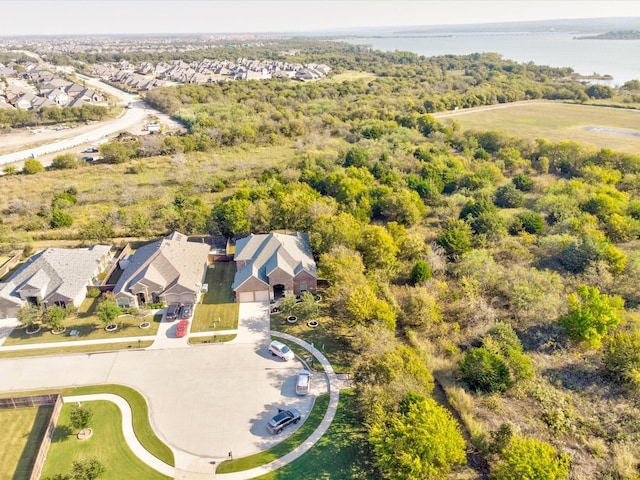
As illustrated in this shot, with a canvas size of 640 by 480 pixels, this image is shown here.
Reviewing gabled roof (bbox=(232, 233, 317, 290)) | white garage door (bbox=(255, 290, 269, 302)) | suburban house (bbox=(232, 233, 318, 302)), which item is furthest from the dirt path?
white garage door (bbox=(255, 290, 269, 302))

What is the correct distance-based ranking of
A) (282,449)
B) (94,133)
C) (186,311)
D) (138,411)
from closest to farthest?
(282,449) → (138,411) → (186,311) → (94,133)

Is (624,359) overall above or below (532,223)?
below

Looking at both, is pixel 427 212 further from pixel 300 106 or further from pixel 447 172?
pixel 300 106

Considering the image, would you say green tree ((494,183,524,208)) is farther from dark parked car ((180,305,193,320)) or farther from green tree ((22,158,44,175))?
green tree ((22,158,44,175))

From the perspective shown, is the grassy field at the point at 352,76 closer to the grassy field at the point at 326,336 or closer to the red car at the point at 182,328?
the grassy field at the point at 326,336

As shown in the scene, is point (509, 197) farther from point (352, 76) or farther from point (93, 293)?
point (352, 76)

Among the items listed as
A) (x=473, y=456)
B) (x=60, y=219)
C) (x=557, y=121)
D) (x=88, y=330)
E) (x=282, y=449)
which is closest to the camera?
(x=473, y=456)

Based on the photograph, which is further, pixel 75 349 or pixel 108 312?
pixel 108 312

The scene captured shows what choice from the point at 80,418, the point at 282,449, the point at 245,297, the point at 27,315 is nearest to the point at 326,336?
the point at 245,297
